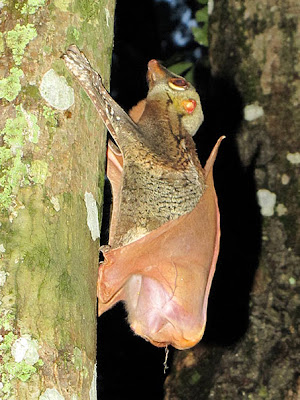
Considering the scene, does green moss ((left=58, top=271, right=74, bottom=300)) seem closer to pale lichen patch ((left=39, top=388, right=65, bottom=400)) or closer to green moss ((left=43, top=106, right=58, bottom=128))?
pale lichen patch ((left=39, top=388, right=65, bottom=400))

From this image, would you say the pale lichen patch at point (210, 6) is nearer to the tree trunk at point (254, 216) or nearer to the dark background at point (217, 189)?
the tree trunk at point (254, 216)

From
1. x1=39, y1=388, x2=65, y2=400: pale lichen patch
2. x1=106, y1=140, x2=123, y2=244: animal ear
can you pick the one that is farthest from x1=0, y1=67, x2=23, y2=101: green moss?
x1=106, y1=140, x2=123, y2=244: animal ear

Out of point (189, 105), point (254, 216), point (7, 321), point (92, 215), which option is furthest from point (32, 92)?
point (254, 216)

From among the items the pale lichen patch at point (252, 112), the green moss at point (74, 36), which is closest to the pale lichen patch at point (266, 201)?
the pale lichen patch at point (252, 112)

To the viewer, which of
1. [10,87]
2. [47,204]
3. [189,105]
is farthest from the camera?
[189,105]

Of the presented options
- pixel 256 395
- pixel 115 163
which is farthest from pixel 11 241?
pixel 256 395

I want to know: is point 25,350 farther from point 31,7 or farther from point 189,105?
point 189,105

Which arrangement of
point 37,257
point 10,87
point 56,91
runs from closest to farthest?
point 37,257, point 10,87, point 56,91
